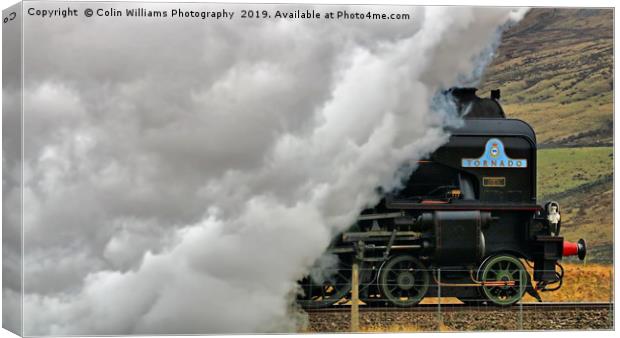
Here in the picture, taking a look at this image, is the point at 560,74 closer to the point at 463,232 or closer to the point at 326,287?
the point at 463,232

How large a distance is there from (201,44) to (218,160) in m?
1.77

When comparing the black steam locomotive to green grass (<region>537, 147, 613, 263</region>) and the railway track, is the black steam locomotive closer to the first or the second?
the railway track

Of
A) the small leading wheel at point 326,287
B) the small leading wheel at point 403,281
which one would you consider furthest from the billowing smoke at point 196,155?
the small leading wheel at point 403,281

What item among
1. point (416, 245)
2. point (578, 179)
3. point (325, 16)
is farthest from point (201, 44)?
point (578, 179)

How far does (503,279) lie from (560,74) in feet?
39.1

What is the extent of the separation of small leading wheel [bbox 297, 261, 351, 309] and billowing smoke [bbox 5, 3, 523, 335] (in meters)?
0.47

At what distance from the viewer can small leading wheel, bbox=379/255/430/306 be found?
21641 millimetres

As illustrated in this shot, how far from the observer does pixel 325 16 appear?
20234 millimetres

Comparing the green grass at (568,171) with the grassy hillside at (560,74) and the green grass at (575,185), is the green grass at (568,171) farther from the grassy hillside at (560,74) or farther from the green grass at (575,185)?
the grassy hillside at (560,74)

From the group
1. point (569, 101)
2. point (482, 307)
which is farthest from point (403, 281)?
point (569, 101)

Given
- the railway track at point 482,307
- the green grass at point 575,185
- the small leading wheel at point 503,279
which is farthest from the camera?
the green grass at point 575,185

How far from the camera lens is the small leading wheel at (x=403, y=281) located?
21641 millimetres

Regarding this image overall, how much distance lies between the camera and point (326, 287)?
21.4m

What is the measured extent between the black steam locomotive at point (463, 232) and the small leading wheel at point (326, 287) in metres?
0.02
